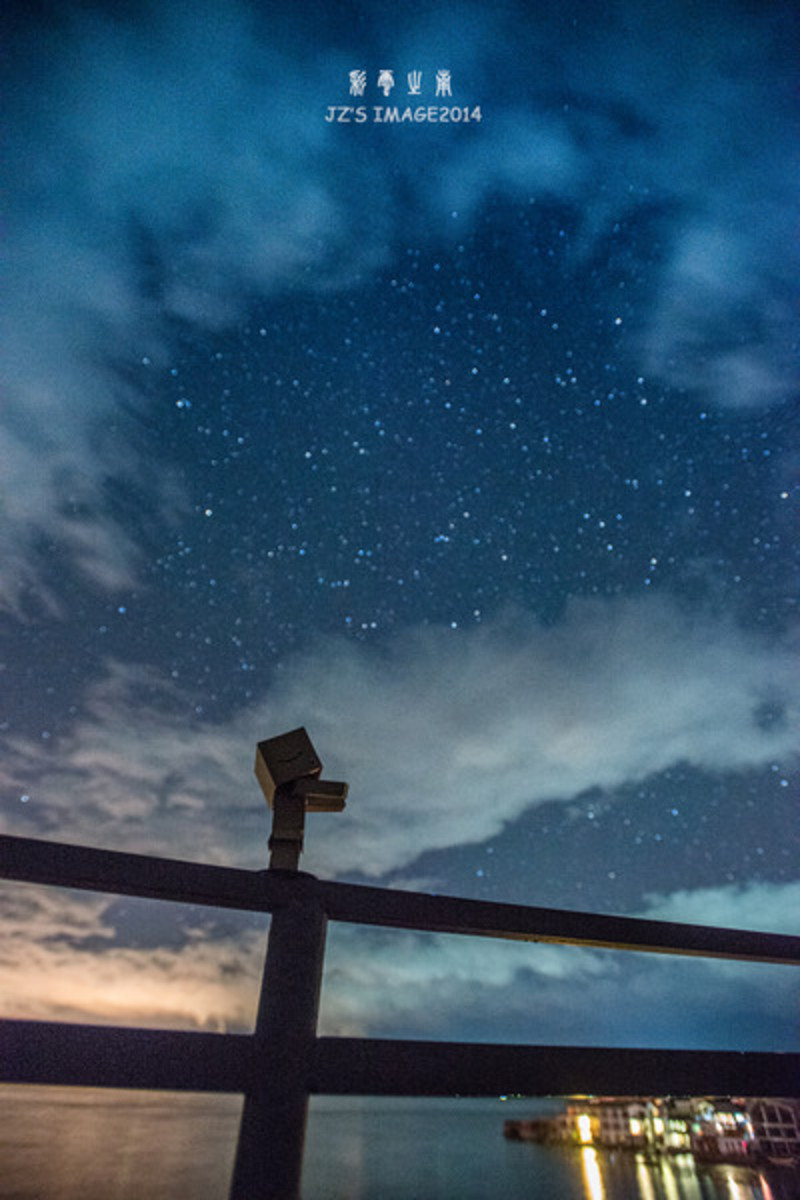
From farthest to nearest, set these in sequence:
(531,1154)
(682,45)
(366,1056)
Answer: (531,1154) → (682,45) → (366,1056)

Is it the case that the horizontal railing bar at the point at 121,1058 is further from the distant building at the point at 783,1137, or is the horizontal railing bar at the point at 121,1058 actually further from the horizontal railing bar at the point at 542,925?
the distant building at the point at 783,1137

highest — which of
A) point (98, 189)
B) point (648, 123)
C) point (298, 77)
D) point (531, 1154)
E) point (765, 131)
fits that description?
point (298, 77)

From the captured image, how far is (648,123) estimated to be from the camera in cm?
462

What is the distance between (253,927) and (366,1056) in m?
0.39

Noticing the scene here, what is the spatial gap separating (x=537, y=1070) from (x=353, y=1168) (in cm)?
5934

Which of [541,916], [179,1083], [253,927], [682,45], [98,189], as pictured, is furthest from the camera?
[682,45]

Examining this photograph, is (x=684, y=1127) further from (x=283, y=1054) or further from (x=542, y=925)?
(x=283, y=1054)

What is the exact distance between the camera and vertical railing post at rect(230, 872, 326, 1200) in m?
1.16

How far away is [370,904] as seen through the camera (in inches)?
56.1

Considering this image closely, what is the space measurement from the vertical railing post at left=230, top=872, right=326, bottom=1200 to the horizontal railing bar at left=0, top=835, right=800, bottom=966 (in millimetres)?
54

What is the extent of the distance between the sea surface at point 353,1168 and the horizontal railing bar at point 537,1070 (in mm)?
240

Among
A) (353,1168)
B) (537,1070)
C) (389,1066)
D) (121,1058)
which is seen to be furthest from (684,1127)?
(353,1168)

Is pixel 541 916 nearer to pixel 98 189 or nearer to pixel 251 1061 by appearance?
pixel 251 1061

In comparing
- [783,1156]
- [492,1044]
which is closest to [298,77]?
[492,1044]
